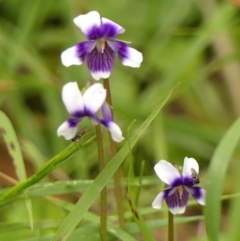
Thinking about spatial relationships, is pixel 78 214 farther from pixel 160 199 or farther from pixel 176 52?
pixel 176 52

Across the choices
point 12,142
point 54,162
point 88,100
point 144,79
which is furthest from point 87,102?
point 144,79

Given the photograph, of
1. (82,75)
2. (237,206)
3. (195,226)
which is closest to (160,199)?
(237,206)

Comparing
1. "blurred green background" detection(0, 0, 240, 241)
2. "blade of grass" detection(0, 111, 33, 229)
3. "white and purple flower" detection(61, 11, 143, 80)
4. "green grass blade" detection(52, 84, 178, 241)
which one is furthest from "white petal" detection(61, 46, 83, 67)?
"blurred green background" detection(0, 0, 240, 241)

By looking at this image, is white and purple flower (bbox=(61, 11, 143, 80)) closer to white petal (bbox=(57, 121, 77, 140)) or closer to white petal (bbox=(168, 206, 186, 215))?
white petal (bbox=(57, 121, 77, 140))

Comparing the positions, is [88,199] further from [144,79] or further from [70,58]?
[144,79]

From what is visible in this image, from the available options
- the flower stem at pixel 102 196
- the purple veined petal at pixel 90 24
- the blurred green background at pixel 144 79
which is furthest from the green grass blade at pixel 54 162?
the blurred green background at pixel 144 79

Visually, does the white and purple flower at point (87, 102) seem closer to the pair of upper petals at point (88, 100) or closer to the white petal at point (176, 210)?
the pair of upper petals at point (88, 100)
